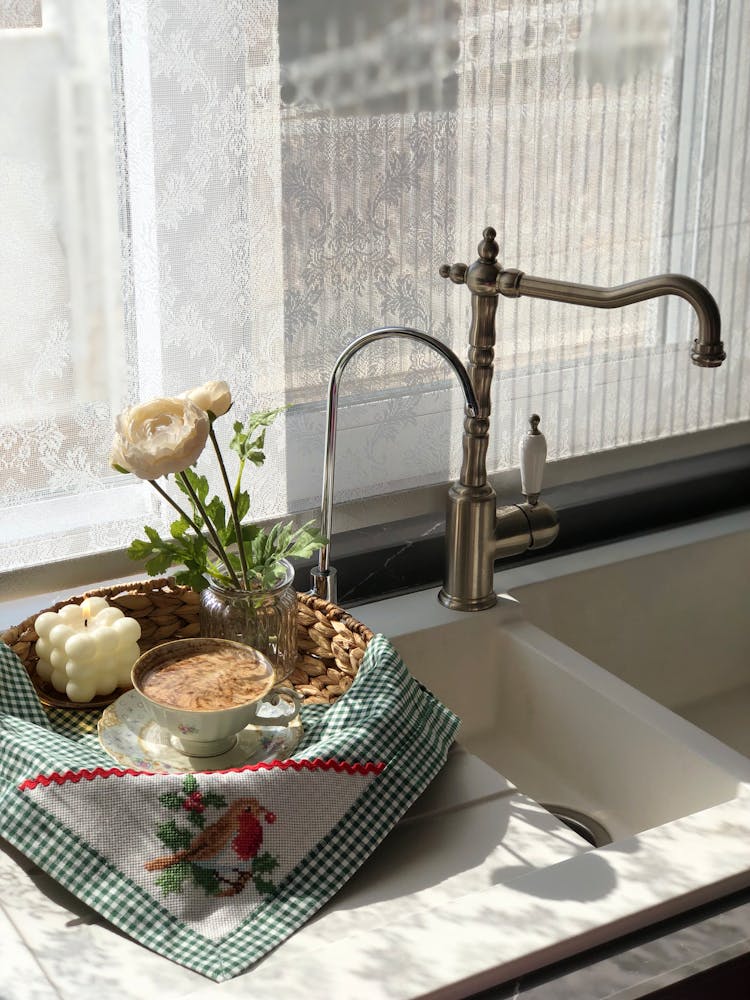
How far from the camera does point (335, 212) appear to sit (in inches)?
49.4

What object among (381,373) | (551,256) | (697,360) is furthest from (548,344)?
(697,360)

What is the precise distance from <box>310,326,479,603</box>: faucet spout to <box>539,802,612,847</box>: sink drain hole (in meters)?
0.30

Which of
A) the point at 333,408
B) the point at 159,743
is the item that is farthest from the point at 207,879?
the point at 333,408

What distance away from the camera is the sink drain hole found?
1196 millimetres

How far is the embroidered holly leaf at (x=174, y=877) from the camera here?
2.81 ft

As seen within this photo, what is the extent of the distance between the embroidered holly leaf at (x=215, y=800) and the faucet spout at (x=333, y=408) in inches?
12.4

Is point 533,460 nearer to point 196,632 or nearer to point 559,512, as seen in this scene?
point 559,512

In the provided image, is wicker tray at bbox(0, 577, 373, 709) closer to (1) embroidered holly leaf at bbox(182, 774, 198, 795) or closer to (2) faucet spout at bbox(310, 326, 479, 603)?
(2) faucet spout at bbox(310, 326, 479, 603)

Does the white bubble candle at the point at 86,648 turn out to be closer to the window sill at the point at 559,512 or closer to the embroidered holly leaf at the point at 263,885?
the window sill at the point at 559,512

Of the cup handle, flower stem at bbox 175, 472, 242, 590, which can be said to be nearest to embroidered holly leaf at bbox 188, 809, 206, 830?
the cup handle

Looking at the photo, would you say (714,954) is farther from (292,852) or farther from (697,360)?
(697,360)

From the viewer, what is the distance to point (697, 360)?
113 cm

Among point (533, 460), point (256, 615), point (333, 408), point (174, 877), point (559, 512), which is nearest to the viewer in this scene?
point (174, 877)

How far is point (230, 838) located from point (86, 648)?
244 millimetres
